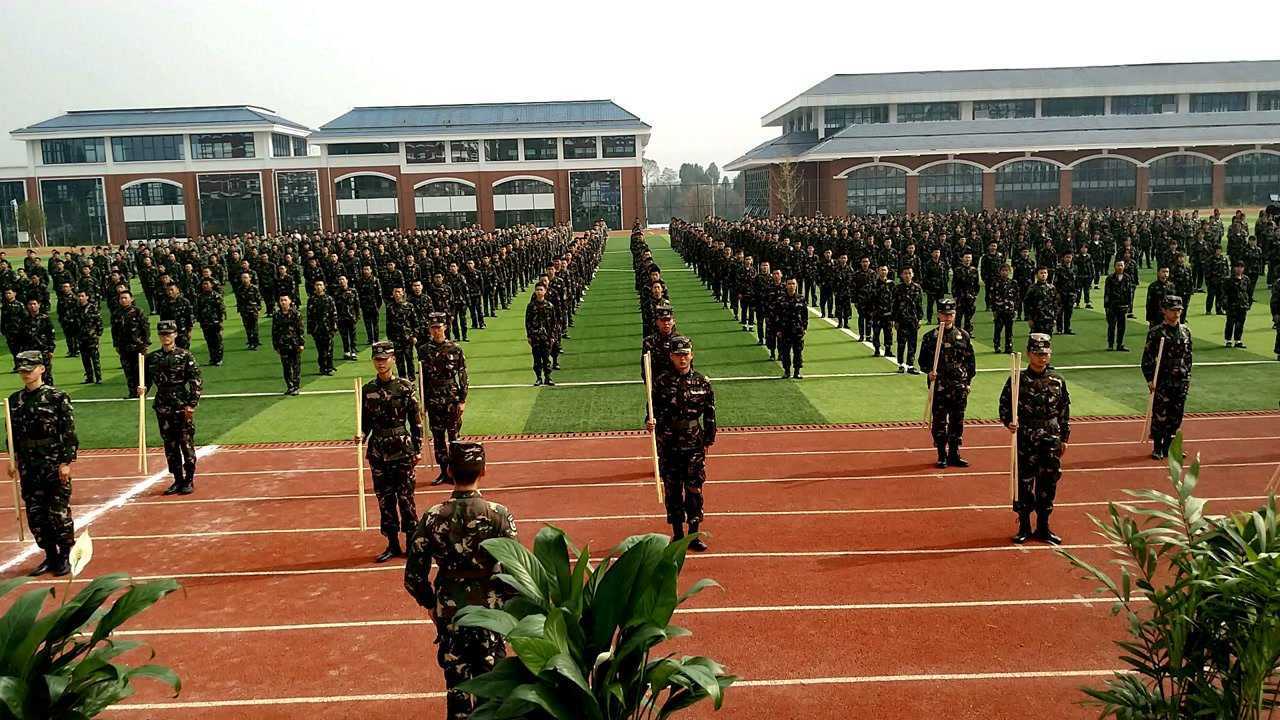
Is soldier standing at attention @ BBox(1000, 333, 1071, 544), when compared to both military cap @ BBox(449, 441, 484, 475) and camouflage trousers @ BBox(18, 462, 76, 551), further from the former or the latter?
camouflage trousers @ BBox(18, 462, 76, 551)

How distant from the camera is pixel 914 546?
27.8 feet

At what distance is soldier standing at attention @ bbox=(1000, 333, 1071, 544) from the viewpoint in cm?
828

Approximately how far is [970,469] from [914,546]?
2652 millimetres

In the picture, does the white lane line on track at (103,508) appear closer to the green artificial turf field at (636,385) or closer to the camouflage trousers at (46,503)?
the camouflage trousers at (46,503)

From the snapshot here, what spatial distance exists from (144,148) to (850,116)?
4502cm

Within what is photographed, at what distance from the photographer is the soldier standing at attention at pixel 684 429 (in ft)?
27.1

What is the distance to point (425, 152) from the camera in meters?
65.7

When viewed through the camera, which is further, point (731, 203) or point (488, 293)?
point (731, 203)

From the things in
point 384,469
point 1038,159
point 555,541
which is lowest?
point 384,469

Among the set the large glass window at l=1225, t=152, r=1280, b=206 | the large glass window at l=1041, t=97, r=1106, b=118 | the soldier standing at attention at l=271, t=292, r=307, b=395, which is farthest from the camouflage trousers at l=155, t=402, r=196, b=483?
the large glass window at l=1041, t=97, r=1106, b=118

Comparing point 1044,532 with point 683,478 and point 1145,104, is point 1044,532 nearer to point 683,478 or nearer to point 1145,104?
point 683,478

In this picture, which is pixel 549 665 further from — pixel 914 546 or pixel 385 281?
pixel 385 281

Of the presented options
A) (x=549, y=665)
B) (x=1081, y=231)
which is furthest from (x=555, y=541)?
(x=1081, y=231)

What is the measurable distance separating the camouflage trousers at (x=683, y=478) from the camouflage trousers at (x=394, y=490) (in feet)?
6.76
